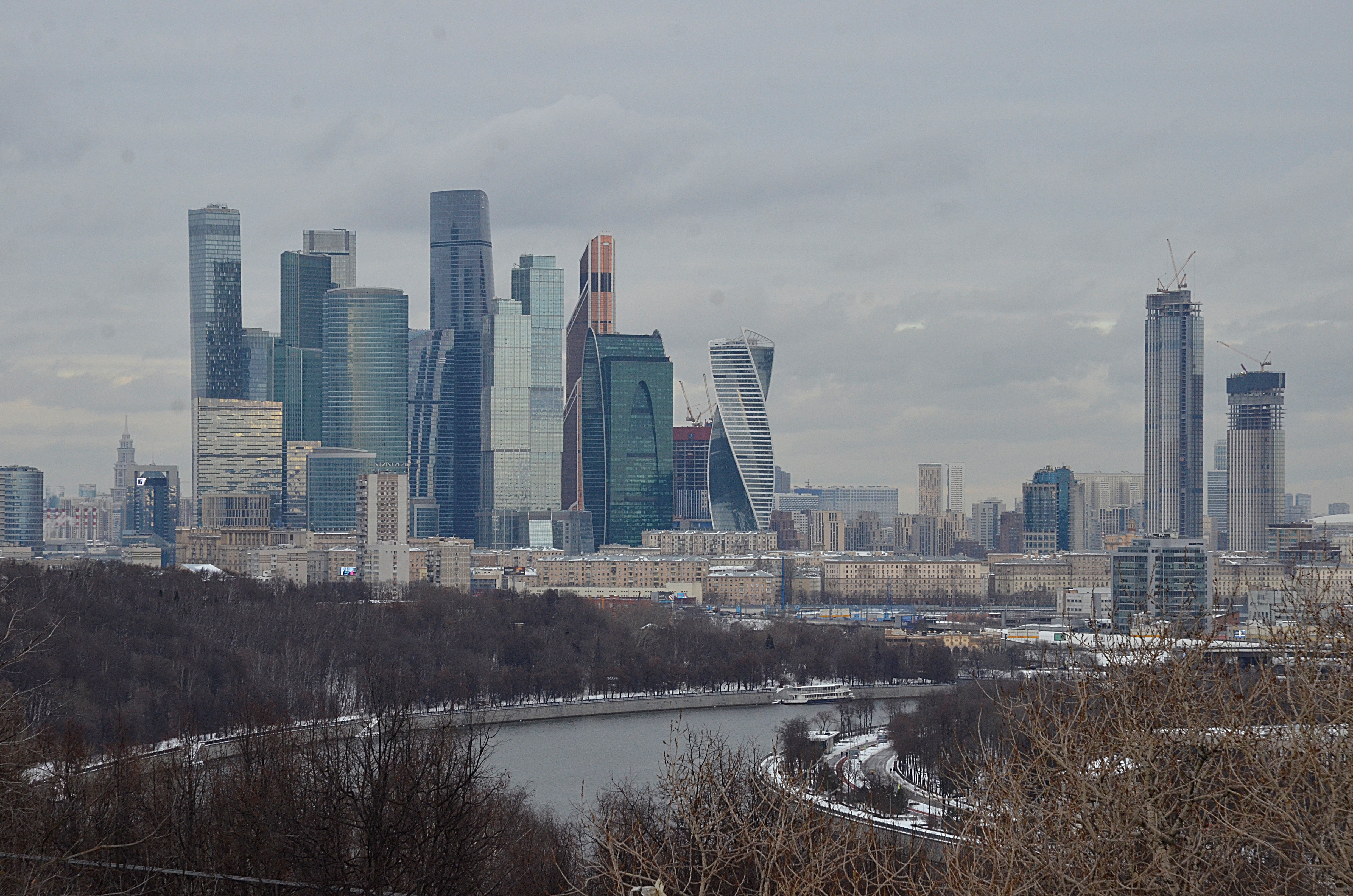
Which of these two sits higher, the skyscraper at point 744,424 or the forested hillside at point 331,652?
the skyscraper at point 744,424

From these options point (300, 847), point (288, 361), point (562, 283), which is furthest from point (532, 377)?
point (300, 847)

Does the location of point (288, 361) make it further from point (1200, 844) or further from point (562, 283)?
point (1200, 844)

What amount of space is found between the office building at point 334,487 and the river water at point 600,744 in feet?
232

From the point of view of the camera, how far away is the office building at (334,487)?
357 ft

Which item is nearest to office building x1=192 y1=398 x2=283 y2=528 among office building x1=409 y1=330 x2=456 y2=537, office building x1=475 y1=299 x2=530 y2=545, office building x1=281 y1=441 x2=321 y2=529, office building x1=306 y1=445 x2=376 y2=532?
office building x1=281 y1=441 x2=321 y2=529

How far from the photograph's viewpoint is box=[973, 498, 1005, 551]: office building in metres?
142

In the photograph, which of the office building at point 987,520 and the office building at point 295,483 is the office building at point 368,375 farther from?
the office building at point 987,520

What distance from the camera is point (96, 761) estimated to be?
67.2 ft

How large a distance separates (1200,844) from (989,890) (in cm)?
94

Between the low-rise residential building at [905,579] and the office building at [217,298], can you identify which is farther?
the office building at [217,298]

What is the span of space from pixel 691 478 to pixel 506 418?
558 inches

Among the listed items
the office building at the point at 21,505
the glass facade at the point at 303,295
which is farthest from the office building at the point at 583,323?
the office building at the point at 21,505

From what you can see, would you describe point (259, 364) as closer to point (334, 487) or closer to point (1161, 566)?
point (334, 487)

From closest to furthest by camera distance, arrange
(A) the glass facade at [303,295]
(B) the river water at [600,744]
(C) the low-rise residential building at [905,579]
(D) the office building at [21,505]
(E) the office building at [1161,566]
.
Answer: (B) the river water at [600,744]
(E) the office building at [1161,566]
(C) the low-rise residential building at [905,579]
(D) the office building at [21,505]
(A) the glass facade at [303,295]
